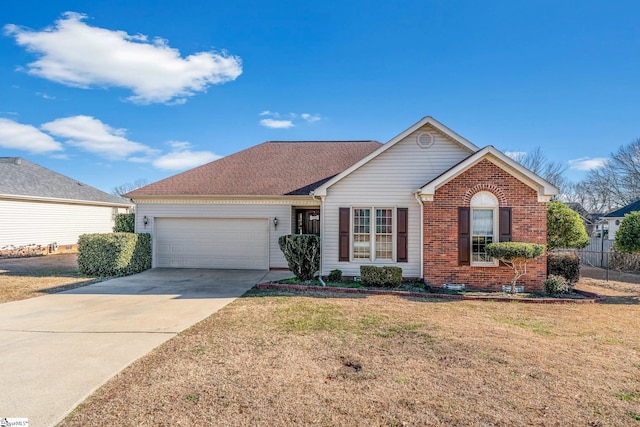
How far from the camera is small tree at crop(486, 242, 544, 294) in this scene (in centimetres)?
909

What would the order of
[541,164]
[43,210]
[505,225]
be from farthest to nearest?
[541,164], [43,210], [505,225]

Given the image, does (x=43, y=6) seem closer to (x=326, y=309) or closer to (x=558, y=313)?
(x=326, y=309)

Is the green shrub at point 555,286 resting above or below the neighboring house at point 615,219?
below

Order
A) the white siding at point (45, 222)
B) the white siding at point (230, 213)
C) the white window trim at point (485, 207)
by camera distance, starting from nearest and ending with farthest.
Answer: the white window trim at point (485, 207), the white siding at point (230, 213), the white siding at point (45, 222)

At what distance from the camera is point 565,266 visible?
10383 mm

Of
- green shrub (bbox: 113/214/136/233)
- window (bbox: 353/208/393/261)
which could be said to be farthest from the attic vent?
green shrub (bbox: 113/214/136/233)

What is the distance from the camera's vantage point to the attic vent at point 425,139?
11.2 metres

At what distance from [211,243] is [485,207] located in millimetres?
10385

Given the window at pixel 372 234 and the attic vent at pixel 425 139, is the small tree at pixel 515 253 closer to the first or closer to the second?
the window at pixel 372 234

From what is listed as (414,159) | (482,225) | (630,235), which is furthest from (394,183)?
(630,235)

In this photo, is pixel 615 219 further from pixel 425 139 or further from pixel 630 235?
pixel 425 139

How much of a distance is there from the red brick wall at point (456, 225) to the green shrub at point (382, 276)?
986 mm

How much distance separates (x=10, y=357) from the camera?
4.96 metres

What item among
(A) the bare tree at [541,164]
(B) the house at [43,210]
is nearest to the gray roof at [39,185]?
(B) the house at [43,210]
